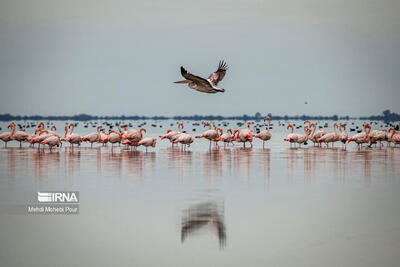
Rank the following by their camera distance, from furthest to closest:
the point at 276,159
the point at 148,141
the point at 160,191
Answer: the point at 148,141 < the point at 276,159 < the point at 160,191

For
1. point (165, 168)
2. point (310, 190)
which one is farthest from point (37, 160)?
point (310, 190)

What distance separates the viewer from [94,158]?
21.0 metres

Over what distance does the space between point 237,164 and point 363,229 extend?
9819 mm

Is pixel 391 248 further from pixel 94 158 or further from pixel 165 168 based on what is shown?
pixel 94 158

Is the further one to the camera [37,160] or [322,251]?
[37,160]

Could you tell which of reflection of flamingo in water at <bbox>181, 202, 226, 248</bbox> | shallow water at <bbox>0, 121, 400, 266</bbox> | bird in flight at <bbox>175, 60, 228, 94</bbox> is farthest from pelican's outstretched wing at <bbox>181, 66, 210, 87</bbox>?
reflection of flamingo in water at <bbox>181, 202, 226, 248</bbox>

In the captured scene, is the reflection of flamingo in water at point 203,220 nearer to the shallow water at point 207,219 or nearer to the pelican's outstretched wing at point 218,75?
the shallow water at point 207,219

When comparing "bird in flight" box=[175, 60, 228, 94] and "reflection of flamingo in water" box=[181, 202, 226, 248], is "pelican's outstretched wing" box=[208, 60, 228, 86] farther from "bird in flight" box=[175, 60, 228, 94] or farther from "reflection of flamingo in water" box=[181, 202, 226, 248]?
"reflection of flamingo in water" box=[181, 202, 226, 248]

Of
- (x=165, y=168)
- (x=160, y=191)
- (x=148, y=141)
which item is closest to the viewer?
(x=160, y=191)

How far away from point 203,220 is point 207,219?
0.11 metres

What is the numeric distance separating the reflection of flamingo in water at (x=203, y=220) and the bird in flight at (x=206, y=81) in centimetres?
526

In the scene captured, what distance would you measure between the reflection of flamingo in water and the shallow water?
0.02 m

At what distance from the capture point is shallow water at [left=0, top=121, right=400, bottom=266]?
7488 mm

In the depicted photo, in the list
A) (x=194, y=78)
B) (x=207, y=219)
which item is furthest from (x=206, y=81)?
(x=207, y=219)
